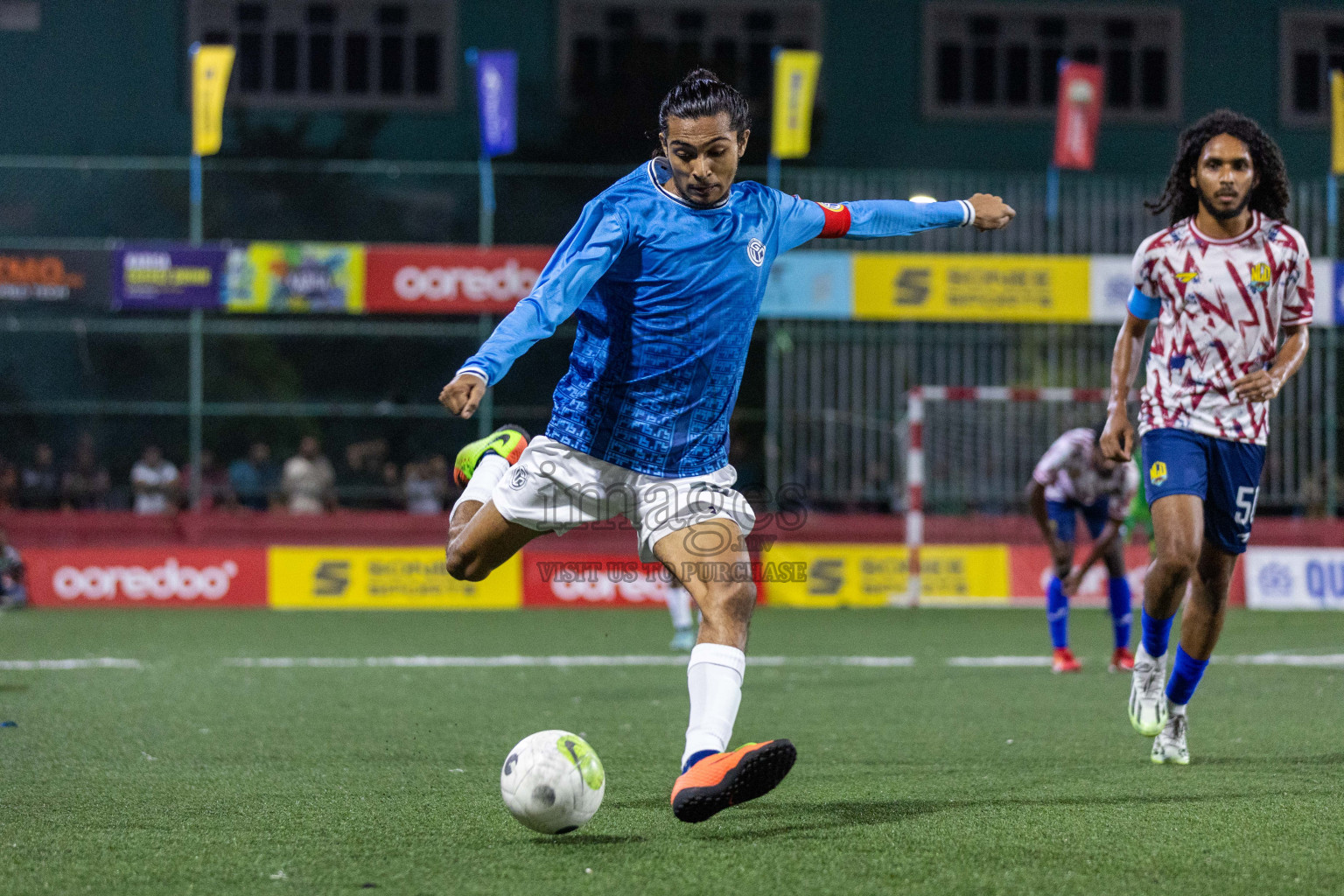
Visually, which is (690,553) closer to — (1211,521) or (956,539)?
(1211,521)

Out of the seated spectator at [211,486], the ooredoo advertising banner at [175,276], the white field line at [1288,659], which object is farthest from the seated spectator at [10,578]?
the white field line at [1288,659]

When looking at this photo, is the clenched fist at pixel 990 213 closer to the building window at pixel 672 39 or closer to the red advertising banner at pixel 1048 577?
the red advertising banner at pixel 1048 577

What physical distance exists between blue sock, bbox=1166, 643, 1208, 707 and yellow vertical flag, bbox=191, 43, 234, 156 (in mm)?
15652

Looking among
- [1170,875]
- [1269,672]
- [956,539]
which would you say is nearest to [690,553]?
[1170,875]

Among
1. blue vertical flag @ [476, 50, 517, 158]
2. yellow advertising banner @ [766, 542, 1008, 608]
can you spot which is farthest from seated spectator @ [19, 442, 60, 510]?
yellow advertising banner @ [766, 542, 1008, 608]

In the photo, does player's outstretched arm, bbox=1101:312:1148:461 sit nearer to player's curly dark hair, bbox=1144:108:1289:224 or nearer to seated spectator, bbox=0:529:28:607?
player's curly dark hair, bbox=1144:108:1289:224

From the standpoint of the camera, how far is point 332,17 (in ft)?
86.1

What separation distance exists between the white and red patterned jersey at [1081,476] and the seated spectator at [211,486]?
1128cm

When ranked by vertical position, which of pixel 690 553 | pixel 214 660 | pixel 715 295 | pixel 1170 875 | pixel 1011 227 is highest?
pixel 1011 227

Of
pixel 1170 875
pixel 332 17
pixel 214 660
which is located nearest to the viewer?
pixel 1170 875

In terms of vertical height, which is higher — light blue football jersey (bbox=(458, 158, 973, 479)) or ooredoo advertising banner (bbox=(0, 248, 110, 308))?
ooredoo advertising banner (bbox=(0, 248, 110, 308))

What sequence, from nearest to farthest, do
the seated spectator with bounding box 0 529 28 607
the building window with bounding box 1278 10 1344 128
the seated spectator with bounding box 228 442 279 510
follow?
the seated spectator with bounding box 0 529 28 607
the seated spectator with bounding box 228 442 279 510
the building window with bounding box 1278 10 1344 128

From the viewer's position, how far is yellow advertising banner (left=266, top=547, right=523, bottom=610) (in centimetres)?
1733

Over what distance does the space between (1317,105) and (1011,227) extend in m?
11.8
